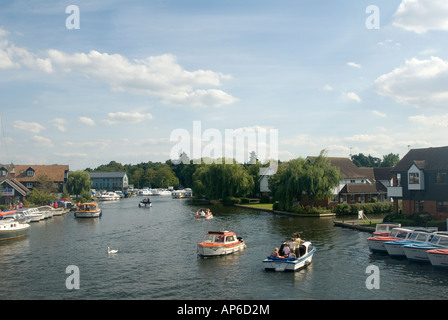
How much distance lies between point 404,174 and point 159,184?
6020 inches

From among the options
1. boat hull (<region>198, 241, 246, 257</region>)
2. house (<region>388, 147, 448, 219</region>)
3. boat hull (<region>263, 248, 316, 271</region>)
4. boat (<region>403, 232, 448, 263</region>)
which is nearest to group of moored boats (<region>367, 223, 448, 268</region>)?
boat (<region>403, 232, 448, 263</region>)

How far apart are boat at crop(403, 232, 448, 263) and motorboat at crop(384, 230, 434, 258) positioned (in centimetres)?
67

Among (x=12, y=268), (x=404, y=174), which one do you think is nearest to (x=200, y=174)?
(x=404, y=174)

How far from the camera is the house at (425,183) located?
5278cm

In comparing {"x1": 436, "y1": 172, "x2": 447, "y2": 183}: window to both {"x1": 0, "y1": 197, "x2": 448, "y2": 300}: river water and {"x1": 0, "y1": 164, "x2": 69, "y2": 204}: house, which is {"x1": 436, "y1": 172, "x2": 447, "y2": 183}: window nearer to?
{"x1": 0, "y1": 197, "x2": 448, "y2": 300}: river water

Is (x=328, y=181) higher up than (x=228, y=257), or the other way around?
(x=328, y=181)

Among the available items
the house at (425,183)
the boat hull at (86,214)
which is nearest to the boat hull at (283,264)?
the house at (425,183)

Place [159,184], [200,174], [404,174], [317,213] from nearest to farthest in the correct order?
[404,174] < [317,213] < [200,174] < [159,184]

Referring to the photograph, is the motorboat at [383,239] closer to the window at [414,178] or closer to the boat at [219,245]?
the boat at [219,245]

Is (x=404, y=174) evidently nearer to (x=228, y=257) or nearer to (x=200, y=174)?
(x=228, y=257)

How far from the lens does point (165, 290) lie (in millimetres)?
27250

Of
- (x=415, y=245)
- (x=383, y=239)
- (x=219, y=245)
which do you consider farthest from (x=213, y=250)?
(x=415, y=245)

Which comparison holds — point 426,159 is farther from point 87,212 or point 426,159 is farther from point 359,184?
point 87,212

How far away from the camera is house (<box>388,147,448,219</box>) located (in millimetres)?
52781
